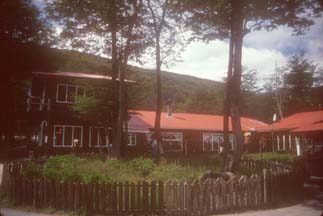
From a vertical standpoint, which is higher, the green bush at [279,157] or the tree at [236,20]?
the tree at [236,20]

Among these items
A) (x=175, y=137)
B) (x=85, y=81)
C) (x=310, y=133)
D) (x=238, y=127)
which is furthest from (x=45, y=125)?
(x=310, y=133)

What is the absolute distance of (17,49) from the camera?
126 ft

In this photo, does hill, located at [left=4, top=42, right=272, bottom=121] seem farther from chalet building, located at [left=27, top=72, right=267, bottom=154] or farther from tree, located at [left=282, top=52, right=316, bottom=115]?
tree, located at [left=282, top=52, right=316, bottom=115]

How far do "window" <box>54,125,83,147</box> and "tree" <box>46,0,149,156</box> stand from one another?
23.6ft

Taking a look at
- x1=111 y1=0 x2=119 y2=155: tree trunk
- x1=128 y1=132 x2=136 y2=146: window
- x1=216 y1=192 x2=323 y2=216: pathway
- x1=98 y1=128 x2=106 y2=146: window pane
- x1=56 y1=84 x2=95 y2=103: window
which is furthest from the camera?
x1=128 y1=132 x2=136 y2=146: window

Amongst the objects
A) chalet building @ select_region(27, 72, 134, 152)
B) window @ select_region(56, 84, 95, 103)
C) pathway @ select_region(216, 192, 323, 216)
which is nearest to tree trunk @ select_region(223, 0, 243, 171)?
pathway @ select_region(216, 192, 323, 216)

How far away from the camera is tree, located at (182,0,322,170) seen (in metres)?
15.9

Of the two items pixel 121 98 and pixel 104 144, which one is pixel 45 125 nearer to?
pixel 104 144

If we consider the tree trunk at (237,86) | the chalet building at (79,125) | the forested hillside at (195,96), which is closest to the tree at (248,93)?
the forested hillside at (195,96)

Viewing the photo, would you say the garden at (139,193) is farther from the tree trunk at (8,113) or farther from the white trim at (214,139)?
the tree trunk at (8,113)

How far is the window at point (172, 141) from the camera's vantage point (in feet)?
126

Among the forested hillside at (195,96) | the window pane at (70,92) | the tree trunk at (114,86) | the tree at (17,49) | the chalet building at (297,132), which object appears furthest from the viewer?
the forested hillside at (195,96)

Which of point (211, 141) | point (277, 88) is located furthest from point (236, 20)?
point (277, 88)

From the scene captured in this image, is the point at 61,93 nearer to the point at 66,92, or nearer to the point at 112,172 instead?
the point at 66,92
